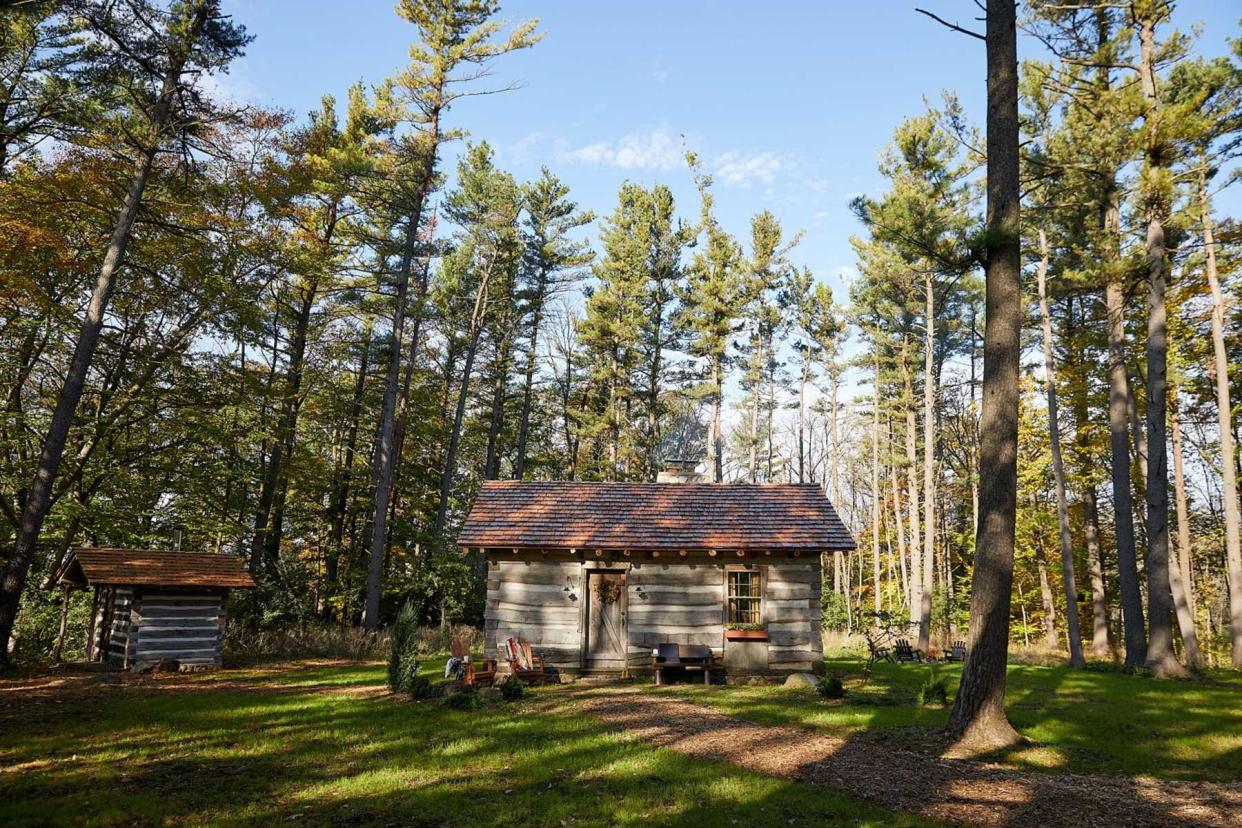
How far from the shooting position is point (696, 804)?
652cm

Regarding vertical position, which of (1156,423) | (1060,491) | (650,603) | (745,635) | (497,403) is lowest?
(745,635)

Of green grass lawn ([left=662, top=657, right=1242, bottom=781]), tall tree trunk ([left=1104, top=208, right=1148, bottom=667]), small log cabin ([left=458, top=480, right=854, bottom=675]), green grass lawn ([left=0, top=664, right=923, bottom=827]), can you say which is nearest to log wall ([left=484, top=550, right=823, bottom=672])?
small log cabin ([left=458, top=480, right=854, bottom=675])

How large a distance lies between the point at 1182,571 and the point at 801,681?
17.2 meters

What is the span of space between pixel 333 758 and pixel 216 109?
541 inches

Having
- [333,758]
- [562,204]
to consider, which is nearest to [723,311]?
[562,204]

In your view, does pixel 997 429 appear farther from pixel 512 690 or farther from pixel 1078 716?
pixel 512 690

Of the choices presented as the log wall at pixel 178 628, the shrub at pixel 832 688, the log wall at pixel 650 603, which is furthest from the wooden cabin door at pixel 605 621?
the log wall at pixel 178 628

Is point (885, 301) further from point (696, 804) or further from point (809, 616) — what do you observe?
point (696, 804)

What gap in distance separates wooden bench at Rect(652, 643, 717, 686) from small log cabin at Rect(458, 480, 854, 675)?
1.56 ft

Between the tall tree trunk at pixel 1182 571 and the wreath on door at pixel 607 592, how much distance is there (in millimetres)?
14282

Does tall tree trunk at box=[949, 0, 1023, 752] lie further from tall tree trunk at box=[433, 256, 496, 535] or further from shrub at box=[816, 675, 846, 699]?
tall tree trunk at box=[433, 256, 496, 535]

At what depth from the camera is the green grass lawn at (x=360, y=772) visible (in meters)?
6.23

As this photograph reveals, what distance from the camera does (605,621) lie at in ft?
52.1

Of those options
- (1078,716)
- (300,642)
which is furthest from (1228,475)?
(300,642)
